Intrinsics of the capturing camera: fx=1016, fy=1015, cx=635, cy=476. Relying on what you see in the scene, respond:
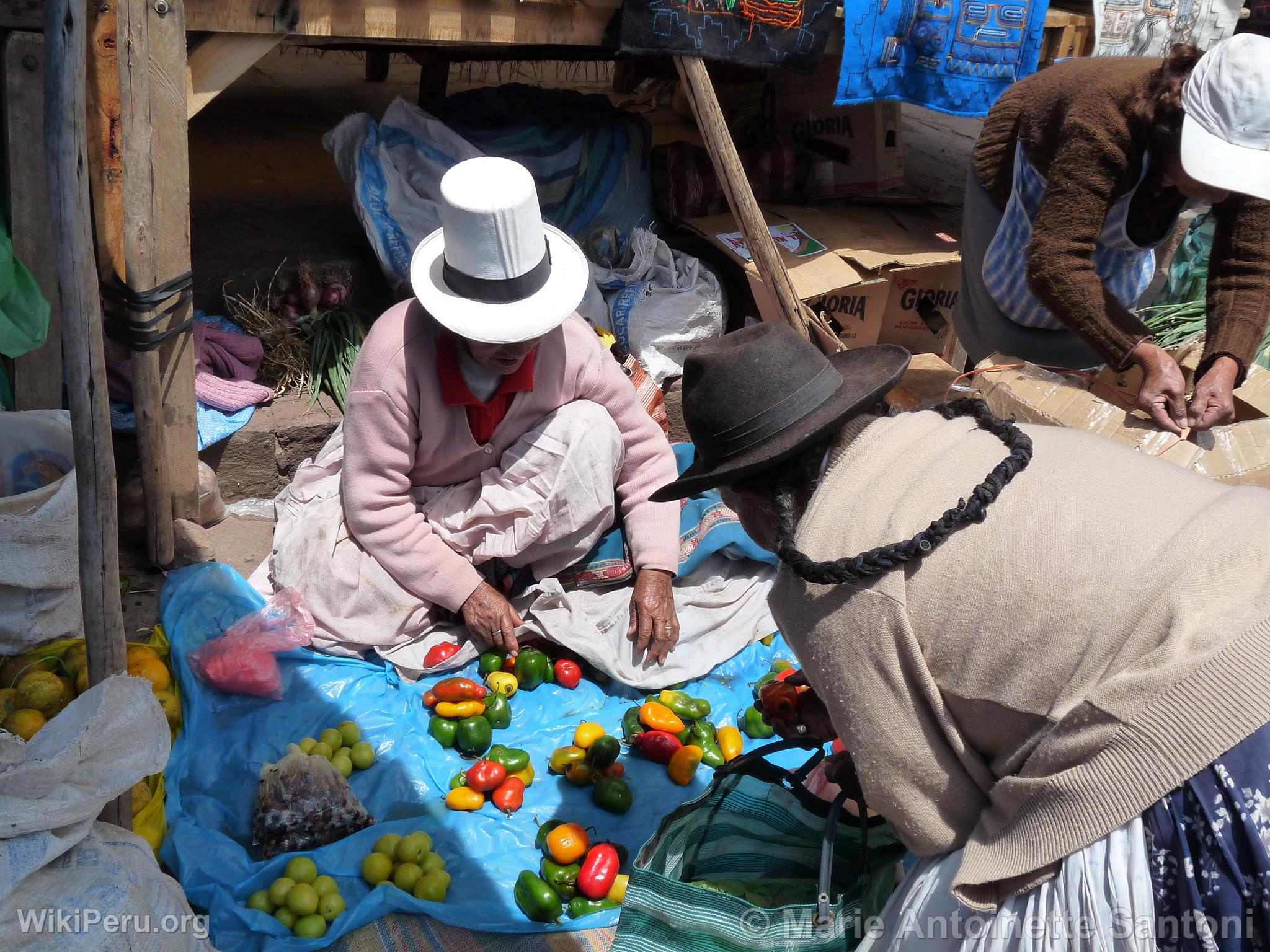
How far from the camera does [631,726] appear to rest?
3.05 metres

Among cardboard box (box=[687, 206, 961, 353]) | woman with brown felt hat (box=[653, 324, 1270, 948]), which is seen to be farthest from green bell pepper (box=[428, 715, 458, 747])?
cardboard box (box=[687, 206, 961, 353])

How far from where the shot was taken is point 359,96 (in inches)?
282

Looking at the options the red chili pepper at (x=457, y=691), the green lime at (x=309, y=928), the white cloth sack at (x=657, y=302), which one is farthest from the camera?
the white cloth sack at (x=657, y=302)

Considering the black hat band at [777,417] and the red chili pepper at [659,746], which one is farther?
the red chili pepper at [659,746]

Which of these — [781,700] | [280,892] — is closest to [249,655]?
[280,892]

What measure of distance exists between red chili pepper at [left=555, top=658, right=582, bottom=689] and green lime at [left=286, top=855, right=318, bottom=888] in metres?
0.99

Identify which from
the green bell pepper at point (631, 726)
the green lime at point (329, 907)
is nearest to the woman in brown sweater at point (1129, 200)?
the green bell pepper at point (631, 726)

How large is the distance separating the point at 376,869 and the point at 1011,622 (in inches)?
68.6

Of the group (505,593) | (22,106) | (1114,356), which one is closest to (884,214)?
(1114,356)

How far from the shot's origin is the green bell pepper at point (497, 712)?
9.99 feet

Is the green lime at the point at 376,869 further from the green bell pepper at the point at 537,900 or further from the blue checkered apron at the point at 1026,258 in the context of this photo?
the blue checkered apron at the point at 1026,258

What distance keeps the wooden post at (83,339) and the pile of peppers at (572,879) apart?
94cm

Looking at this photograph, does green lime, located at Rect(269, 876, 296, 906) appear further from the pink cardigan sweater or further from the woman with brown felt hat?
the woman with brown felt hat

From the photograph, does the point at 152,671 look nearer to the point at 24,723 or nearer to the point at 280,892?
the point at 24,723
